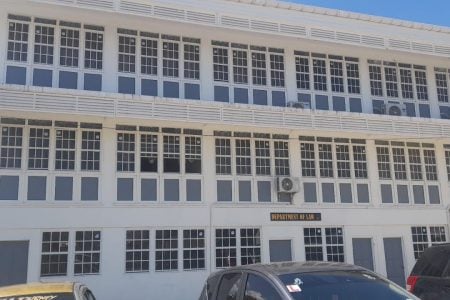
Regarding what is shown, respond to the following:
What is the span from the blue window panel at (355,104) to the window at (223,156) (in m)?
5.32

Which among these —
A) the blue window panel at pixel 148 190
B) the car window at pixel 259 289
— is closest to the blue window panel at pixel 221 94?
the blue window panel at pixel 148 190

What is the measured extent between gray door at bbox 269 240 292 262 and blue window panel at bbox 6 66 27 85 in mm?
9800

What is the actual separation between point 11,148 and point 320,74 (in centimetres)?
1145

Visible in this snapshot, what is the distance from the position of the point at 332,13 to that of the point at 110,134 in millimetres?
9529

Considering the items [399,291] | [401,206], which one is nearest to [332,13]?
[401,206]

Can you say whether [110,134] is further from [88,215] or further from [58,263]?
[58,263]

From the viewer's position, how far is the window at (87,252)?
16.1 m

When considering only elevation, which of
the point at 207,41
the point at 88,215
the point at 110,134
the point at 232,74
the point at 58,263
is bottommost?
the point at 58,263

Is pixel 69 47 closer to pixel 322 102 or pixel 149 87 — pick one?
pixel 149 87

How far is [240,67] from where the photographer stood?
1917cm

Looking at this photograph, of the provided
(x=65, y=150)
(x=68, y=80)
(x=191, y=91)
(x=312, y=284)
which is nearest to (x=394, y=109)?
(x=191, y=91)

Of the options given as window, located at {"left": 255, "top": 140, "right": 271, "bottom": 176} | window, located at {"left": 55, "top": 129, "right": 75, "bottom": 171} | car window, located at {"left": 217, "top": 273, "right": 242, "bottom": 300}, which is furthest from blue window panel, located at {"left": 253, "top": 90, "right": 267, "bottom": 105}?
car window, located at {"left": 217, "top": 273, "right": 242, "bottom": 300}

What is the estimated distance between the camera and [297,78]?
65.0 ft

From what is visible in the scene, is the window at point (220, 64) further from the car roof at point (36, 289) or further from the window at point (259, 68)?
the car roof at point (36, 289)
